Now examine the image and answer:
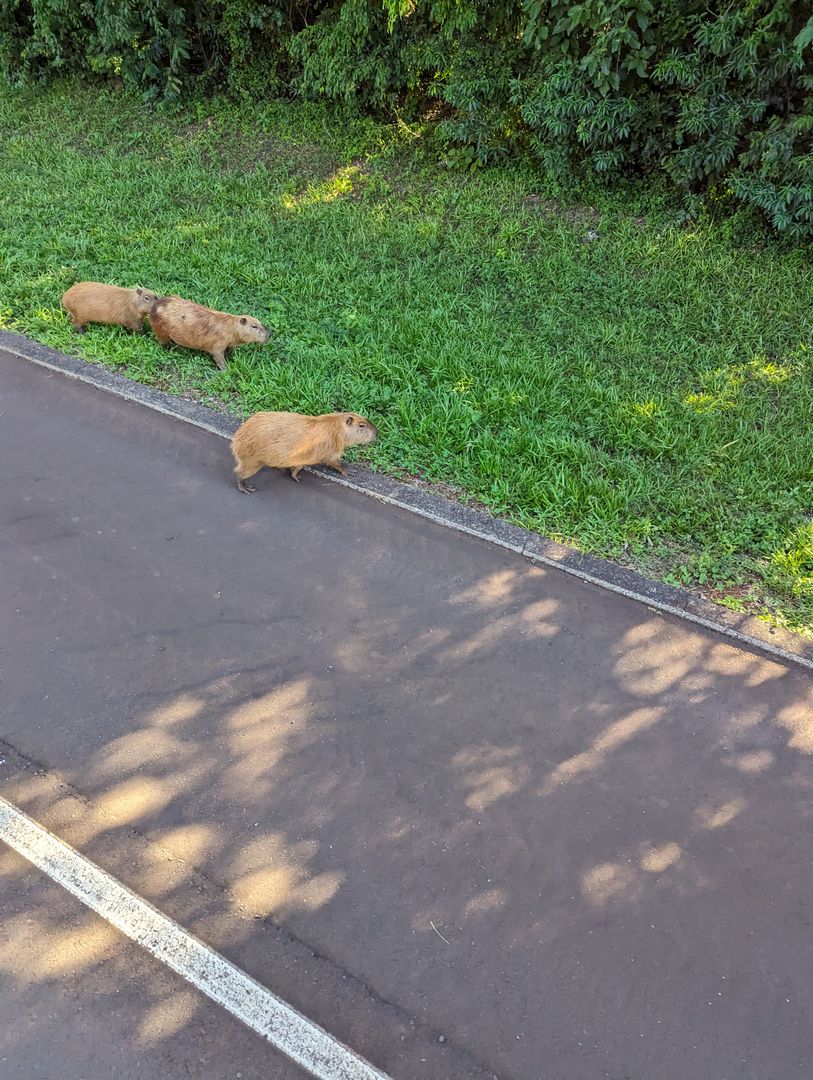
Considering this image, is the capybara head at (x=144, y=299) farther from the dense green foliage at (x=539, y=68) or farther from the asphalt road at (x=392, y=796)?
the dense green foliage at (x=539, y=68)

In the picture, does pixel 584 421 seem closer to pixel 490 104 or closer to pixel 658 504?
pixel 658 504

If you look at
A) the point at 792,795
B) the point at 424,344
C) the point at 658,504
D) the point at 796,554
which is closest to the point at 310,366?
the point at 424,344

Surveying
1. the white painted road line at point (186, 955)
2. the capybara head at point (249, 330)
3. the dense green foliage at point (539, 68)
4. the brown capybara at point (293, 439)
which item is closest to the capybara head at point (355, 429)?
the brown capybara at point (293, 439)

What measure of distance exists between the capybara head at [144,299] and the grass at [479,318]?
315 mm

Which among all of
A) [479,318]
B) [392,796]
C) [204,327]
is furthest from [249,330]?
[392,796]

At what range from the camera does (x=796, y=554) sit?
5012 mm

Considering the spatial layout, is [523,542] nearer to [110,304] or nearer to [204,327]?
[204,327]

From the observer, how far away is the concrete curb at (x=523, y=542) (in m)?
4.64

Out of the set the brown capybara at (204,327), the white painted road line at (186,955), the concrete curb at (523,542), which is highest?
the brown capybara at (204,327)

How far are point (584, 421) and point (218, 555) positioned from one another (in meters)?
3.15

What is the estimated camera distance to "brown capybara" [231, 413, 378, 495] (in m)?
5.34

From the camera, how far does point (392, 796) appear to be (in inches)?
150

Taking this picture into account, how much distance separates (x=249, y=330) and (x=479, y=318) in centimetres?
225

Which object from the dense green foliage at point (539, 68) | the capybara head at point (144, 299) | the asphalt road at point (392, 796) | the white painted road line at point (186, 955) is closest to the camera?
the white painted road line at point (186, 955)
